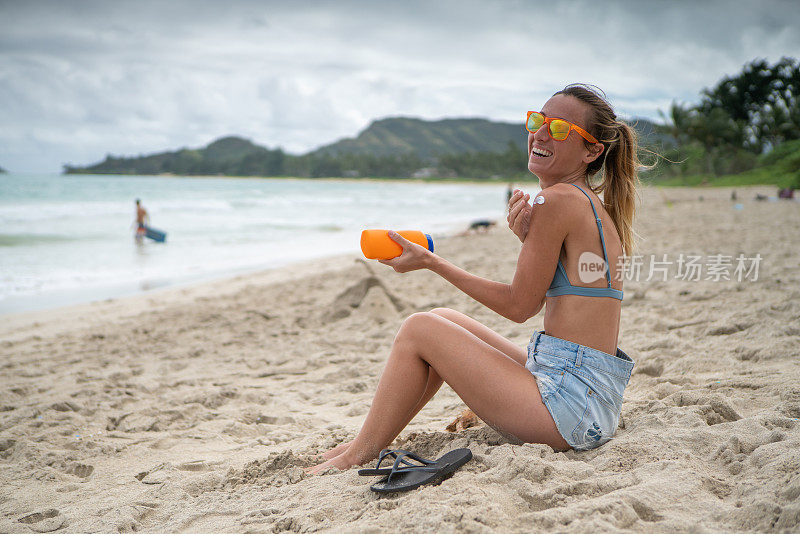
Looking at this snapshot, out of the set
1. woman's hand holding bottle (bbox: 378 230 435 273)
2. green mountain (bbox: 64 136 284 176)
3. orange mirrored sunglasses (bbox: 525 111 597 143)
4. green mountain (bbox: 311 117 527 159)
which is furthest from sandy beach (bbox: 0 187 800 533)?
green mountain (bbox: 311 117 527 159)

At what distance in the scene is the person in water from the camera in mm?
2072

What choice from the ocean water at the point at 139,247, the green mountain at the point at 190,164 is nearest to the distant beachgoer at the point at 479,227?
the ocean water at the point at 139,247

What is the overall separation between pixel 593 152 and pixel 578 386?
93 cm

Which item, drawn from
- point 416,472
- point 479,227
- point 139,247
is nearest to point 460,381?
point 416,472

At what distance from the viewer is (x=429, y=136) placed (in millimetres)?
150125

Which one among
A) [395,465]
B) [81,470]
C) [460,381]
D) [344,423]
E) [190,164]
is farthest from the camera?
[190,164]

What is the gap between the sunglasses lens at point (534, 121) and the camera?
2.24 meters

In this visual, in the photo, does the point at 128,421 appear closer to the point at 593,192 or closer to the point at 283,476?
the point at 283,476

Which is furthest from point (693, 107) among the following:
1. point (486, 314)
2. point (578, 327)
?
point (578, 327)

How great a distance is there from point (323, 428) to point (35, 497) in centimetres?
137

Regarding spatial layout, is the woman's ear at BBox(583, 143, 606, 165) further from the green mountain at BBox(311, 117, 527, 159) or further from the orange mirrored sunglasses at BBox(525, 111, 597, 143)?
the green mountain at BBox(311, 117, 527, 159)

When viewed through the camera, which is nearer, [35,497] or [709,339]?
[35,497]

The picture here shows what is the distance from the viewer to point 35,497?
8.18 ft

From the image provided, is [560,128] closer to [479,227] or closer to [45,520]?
[45,520]
